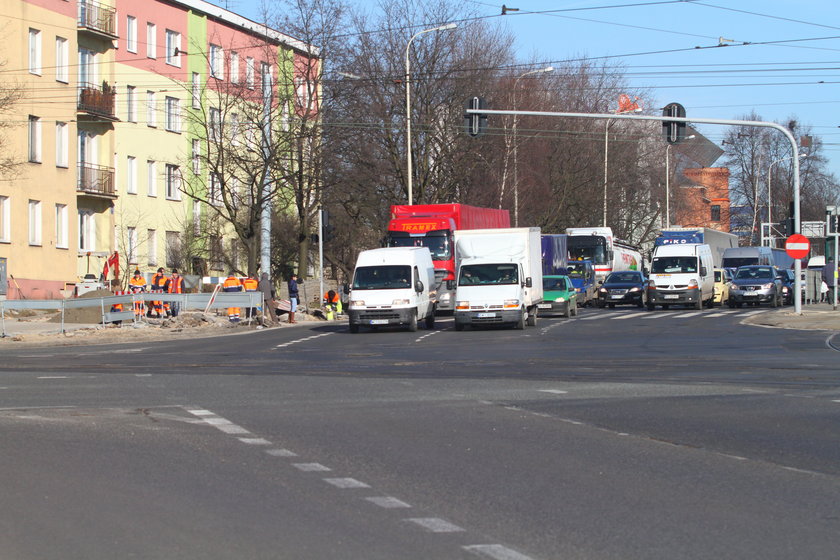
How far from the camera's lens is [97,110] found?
51375mm

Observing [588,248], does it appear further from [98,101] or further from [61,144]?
[61,144]

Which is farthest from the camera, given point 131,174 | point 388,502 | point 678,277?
point 131,174

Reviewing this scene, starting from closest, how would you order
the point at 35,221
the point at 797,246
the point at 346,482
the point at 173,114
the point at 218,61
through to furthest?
the point at 346,482, the point at 797,246, the point at 35,221, the point at 173,114, the point at 218,61

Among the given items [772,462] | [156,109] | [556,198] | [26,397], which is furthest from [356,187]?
[772,462]

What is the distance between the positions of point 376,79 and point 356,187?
18.0 feet

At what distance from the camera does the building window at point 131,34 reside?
2185 inches

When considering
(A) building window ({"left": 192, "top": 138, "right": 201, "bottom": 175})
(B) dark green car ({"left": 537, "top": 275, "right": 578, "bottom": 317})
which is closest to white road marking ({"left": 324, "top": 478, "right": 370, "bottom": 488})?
(B) dark green car ({"left": 537, "top": 275, "right": 578, "bottom": 317})

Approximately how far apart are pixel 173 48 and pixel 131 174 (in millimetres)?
7343

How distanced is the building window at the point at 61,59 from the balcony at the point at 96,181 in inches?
158

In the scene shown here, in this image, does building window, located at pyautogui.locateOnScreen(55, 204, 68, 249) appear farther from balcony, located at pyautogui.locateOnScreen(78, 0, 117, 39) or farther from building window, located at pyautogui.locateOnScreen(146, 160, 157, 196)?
balcony, located at pyautogui.locateOnScreen(78, 0, 117, 39)

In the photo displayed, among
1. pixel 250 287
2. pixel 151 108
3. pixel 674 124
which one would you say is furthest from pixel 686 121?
pixel 151 108

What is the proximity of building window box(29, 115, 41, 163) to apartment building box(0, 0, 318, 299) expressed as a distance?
44 mm

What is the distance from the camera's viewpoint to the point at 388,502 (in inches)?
324

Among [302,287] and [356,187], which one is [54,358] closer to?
[302,287]
